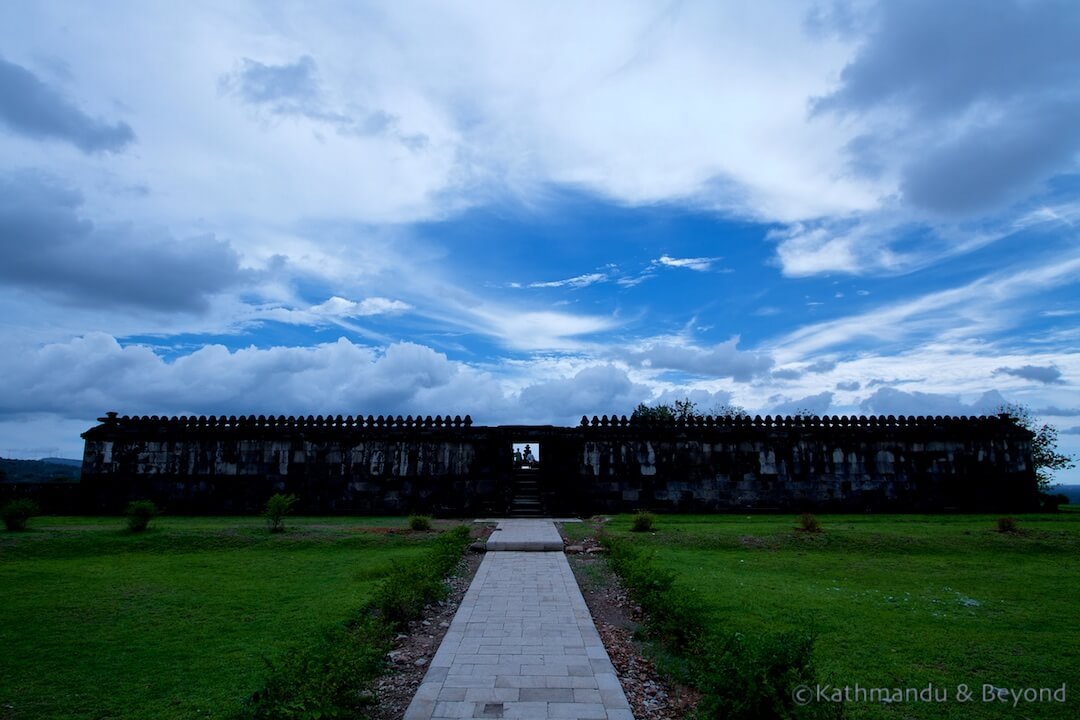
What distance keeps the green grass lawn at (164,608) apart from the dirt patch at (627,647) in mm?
3864

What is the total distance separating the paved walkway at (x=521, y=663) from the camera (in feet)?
20.1

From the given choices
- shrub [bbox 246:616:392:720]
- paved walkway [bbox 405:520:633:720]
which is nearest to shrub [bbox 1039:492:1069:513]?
paved walkway [bbox 405:520:633:720]

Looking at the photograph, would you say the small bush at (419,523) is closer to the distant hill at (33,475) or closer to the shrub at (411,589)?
the shrub at (411,589)

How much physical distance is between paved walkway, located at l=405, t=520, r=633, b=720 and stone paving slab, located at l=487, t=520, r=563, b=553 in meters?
4.23

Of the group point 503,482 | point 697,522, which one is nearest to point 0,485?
point 503,482

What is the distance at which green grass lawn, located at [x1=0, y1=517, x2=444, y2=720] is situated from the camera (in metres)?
6.57

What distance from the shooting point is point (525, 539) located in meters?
17.1

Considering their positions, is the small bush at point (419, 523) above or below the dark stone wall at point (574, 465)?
below

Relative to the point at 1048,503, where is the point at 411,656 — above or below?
below

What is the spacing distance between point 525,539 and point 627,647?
28.5 feet

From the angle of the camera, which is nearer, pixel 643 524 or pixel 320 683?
pixel 320 683

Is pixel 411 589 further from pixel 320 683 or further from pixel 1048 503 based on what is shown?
pixel 1048 503

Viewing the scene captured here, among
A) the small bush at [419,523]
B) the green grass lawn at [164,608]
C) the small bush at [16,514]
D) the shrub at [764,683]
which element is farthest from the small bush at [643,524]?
the small bush at [16,514]

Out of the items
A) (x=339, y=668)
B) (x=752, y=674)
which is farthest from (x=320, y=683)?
(x=752, y=674)
